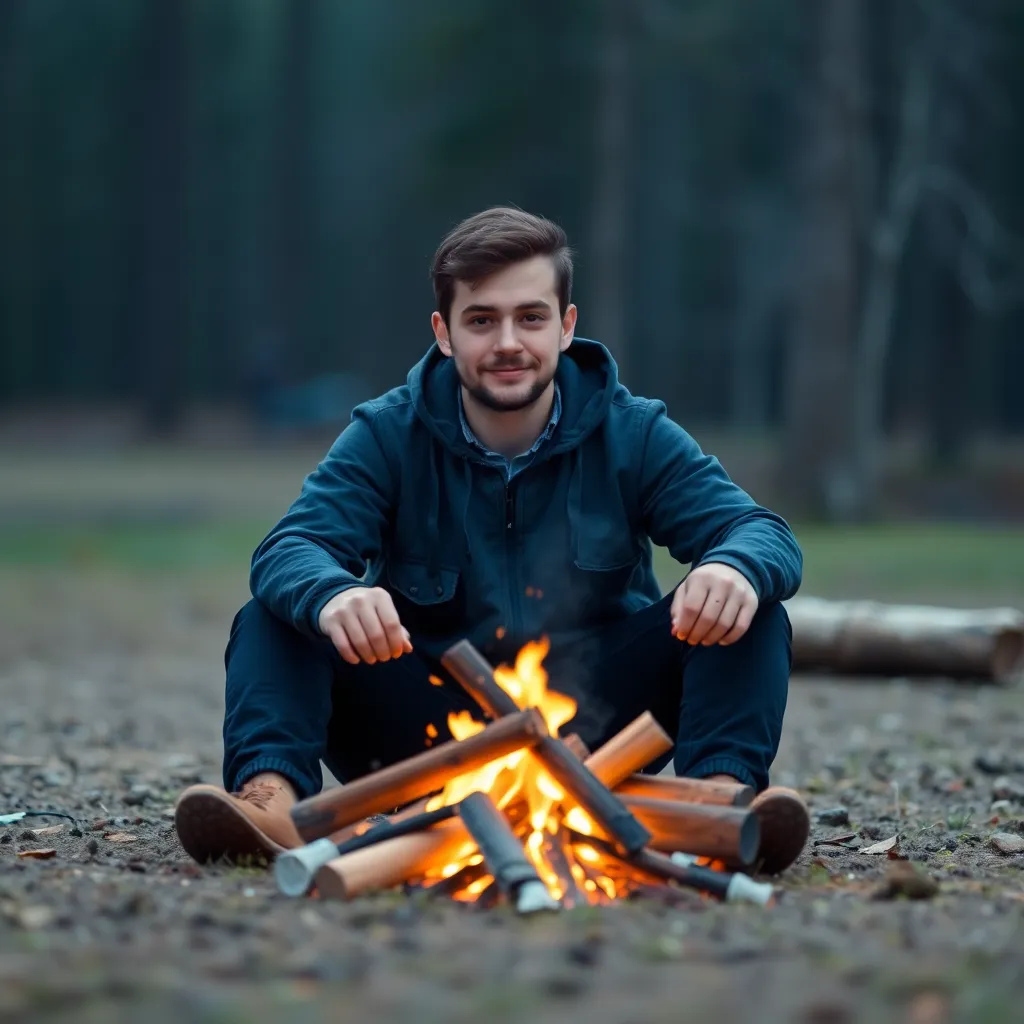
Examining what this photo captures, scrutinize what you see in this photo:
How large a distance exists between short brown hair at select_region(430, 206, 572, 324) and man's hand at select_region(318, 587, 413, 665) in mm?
913

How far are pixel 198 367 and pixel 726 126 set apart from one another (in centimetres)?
1807

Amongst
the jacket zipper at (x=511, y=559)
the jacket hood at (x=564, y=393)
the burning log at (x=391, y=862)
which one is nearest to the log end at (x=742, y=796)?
the burning log at (x=391, y=862)

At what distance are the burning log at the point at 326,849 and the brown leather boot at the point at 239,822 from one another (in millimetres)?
199

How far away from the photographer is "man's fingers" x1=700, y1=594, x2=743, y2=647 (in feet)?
12.1

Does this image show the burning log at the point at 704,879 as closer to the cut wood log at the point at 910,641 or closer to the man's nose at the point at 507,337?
the man's nose at the point at 507,337

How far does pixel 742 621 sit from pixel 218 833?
131 centimetres

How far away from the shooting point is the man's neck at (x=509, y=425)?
4215 mm

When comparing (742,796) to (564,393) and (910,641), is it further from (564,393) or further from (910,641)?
(910,641)

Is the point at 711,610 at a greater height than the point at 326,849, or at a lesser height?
greater

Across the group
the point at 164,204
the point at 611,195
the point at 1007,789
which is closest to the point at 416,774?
the point at 1007,789

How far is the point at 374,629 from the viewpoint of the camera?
3584 mm

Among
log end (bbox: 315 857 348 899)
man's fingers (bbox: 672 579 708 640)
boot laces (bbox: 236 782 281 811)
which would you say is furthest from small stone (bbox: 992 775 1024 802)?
log end (bbox: 315 857 348 899)

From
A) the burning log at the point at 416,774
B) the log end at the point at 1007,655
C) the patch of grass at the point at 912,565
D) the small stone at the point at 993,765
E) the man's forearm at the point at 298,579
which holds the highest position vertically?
the man's forearm at the point at 298,579

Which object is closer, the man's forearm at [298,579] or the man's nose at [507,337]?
the man's forearm at [298,579]
